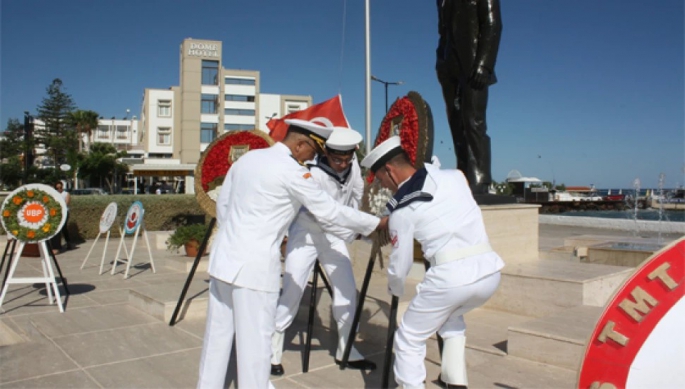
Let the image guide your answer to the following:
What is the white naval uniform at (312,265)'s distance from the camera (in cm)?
436

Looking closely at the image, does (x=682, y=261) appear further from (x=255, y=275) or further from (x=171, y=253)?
(x=171, y=253)

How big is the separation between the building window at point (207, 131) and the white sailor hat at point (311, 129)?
81504 mm

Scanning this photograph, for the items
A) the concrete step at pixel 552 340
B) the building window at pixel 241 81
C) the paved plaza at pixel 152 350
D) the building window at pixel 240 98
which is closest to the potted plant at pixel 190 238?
the paved plaza at pixel 152 350

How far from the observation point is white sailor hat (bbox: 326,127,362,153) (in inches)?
150

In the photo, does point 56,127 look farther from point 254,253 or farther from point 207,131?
point 254,253

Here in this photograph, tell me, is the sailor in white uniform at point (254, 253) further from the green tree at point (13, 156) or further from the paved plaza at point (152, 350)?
the green tree at point (13, 156)

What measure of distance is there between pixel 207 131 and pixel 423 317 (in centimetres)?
8349

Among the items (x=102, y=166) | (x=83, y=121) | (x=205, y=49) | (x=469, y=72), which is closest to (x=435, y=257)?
(x=469, y=72)

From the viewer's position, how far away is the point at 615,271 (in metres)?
5.64

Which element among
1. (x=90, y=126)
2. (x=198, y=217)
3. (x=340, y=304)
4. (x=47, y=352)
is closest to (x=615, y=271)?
(x=340, y=304)

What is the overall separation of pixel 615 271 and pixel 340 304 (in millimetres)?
3035

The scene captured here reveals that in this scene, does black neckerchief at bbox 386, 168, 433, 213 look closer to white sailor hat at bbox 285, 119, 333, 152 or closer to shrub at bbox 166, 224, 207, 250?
white sailor hat at bbox 285, 119, 333, 152

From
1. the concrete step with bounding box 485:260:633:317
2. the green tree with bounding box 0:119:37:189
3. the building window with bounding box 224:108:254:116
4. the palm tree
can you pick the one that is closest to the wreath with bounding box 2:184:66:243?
the concrete step with bounding box 485:260:633:317

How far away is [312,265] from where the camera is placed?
448cm
